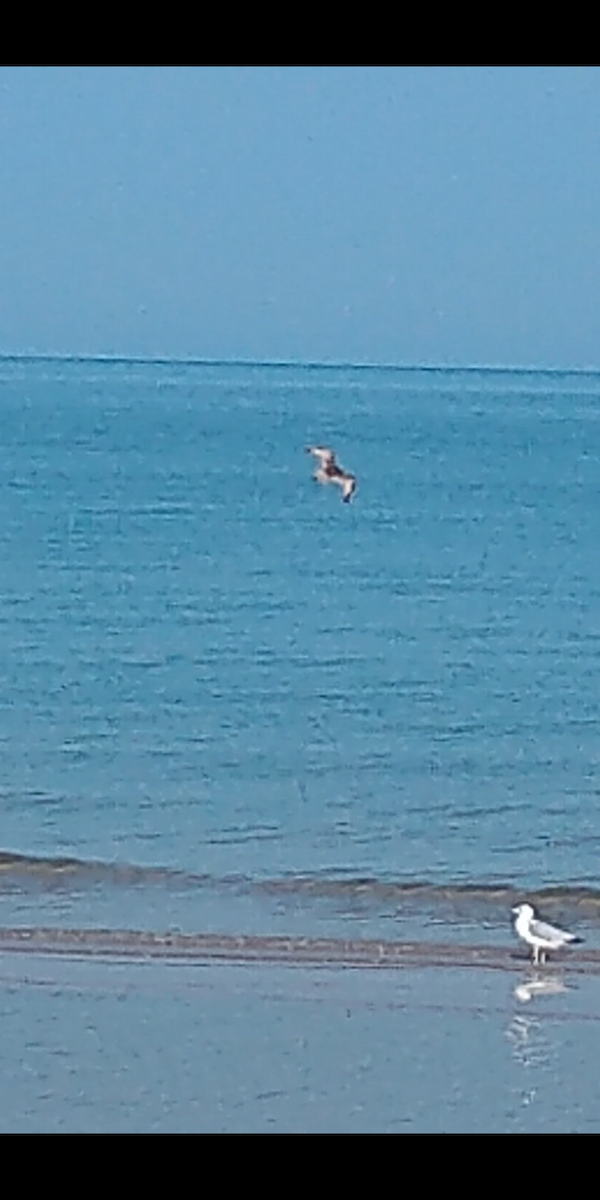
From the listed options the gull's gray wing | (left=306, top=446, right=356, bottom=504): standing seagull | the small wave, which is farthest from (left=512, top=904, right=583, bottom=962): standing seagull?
(left=306, top=446, right=356, bottom=504): standing seagull

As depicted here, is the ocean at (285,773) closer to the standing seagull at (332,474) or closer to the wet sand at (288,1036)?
the wet sand at (288,1036)

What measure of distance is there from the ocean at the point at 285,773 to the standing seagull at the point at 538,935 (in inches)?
3.6

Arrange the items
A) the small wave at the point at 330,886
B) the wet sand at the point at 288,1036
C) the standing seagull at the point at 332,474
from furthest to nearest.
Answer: the standing seagull at the point at 332,474 < the small wave at the point at 330,886 < the wet sand at the point at 288,1036

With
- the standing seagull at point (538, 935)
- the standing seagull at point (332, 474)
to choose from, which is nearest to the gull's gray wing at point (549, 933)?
the standing seagull at point (538, 935)

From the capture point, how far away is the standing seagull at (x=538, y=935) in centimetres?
925

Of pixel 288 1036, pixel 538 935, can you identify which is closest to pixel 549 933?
pixel 538 935

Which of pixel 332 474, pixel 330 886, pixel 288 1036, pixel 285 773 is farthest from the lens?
pixel 285 773

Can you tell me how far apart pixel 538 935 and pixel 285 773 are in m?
3.29

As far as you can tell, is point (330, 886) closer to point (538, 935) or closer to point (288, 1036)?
point (538, 935)

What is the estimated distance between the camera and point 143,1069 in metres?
7.78

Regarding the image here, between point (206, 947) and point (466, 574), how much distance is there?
13.1m

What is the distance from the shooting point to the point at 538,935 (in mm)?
9273

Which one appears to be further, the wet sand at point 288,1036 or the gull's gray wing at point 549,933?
the gull's gray wing at point 549,933
